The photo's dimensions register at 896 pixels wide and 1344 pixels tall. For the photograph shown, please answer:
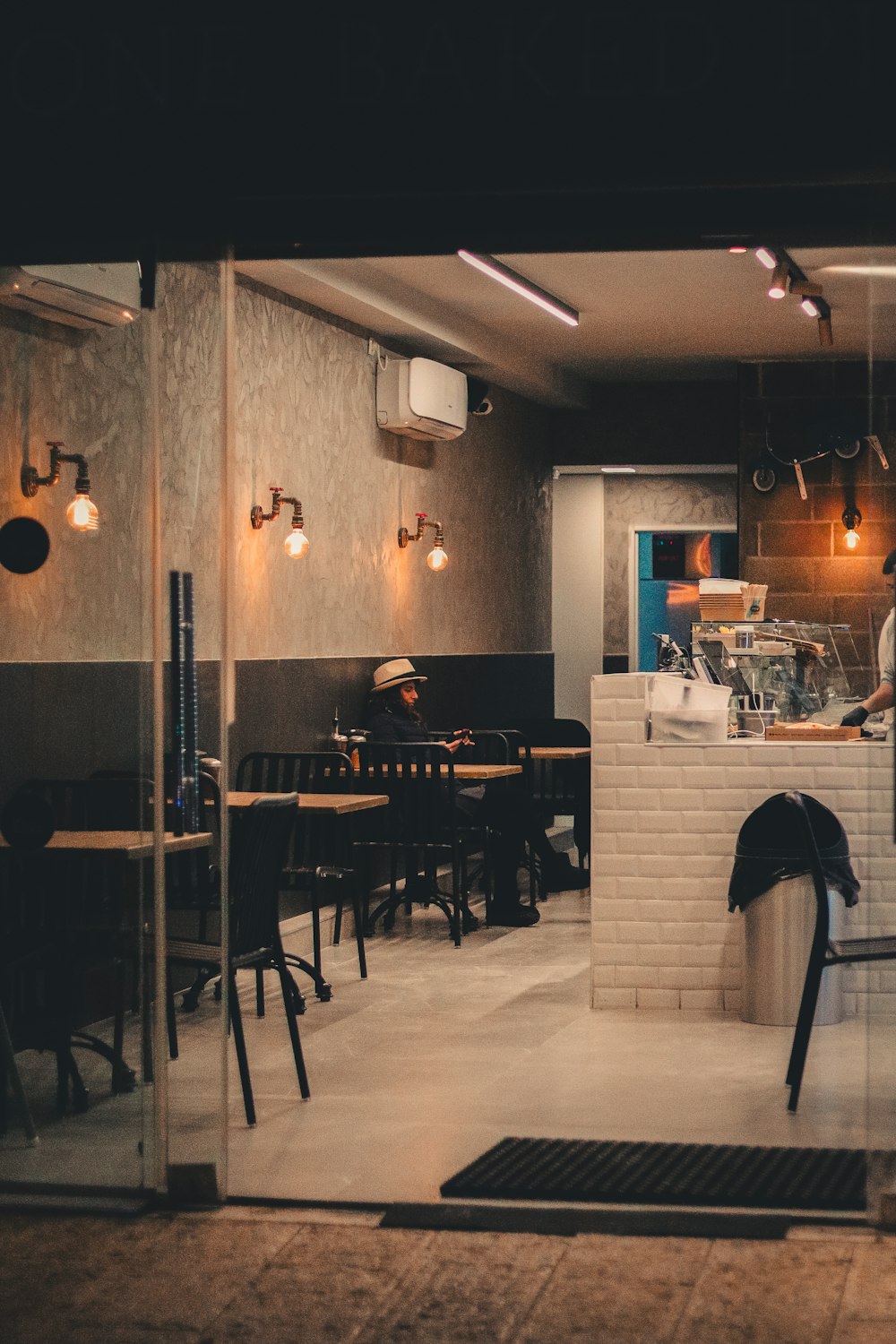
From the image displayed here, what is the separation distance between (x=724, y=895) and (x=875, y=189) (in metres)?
3.13

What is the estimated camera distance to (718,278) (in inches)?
356

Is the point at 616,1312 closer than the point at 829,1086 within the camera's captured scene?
Yes

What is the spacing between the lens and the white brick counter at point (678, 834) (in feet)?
20.4

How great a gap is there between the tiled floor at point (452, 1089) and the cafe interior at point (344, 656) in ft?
0.05

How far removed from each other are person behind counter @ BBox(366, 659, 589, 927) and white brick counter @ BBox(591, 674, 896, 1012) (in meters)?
2.22

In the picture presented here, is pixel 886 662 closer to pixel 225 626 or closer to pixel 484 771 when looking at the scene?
pixel 225 626

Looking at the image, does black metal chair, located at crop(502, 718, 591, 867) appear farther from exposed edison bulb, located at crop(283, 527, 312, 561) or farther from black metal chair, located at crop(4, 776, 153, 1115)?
black metal chair, located at crop(4, 776, 153, 1115)

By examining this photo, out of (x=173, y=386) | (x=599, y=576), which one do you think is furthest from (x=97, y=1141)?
(x=599, y=576)

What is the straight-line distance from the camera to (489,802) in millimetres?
8664

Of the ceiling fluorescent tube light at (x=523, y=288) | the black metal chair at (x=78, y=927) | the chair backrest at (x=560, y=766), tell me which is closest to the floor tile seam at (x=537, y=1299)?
the black metal chair at (x=78, y=927)

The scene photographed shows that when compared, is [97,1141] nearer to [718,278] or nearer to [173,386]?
[173,386]

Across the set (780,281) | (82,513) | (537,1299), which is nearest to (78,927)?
(82,513)

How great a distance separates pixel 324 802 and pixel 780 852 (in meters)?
1.93

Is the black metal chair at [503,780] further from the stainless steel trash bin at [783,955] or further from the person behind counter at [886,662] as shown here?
the person behind counter at [886,662]
